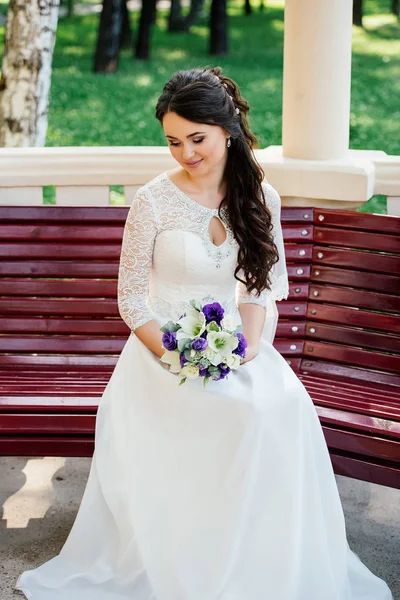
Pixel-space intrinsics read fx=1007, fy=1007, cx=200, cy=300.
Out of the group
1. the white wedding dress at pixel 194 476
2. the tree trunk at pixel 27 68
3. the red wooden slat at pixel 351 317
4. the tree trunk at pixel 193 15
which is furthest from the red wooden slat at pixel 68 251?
the tree trunk at pixel 193 15

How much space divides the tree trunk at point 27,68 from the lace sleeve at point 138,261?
145 inches

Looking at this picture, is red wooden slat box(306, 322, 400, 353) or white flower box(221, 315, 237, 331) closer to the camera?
white flower box(221, 315, 237, 331)

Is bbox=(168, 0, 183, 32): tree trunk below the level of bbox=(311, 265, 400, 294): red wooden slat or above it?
above

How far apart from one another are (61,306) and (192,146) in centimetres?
122

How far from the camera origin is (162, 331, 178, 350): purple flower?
3.28m

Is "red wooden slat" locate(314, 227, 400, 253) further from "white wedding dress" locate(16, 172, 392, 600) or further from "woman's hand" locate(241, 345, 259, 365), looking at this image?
"woman's hand" locate(241, 345, 259, 365)

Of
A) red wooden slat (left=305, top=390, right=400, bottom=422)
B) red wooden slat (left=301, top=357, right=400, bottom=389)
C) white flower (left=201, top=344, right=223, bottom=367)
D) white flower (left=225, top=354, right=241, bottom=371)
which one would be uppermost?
white flower (left=201, top=344, right=223, bottom=367)

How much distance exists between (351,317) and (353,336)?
0.08m

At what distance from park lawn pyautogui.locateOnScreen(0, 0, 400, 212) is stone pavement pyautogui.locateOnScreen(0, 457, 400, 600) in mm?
6761

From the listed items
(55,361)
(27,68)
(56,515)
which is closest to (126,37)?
(27,68)

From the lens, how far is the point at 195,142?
3.56m

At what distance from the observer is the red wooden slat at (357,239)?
4324 mm

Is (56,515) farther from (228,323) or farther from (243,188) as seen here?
(243,188)

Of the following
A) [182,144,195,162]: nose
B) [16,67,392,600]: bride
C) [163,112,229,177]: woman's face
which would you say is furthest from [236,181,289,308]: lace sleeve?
[182,144,195,162]: nose
